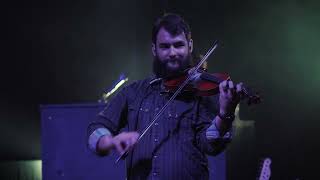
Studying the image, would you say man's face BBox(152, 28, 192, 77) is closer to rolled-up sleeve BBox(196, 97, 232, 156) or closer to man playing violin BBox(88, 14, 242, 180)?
man playing violin BBox(88, 14, 242, 180)

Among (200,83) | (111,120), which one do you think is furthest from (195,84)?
(111,120)

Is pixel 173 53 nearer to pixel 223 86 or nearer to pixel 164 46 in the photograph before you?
pixel 164 46

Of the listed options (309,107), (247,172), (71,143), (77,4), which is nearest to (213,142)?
(71,143)

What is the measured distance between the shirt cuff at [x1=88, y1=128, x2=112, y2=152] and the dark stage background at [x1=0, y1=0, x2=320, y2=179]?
2.75m

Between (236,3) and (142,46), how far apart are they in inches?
47.4

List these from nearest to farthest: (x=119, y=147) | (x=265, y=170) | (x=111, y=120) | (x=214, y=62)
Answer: (x=119, y=147) < (x=111, y=120) < (x=265, y=170) < (x=214, y=62)

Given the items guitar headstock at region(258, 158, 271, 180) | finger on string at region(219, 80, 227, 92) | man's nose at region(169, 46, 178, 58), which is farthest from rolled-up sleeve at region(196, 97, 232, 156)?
guitar headstock at region(258, 158, 271, 180)

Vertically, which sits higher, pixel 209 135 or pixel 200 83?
pixel 200 83

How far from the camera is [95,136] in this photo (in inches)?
68.2

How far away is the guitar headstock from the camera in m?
3.22

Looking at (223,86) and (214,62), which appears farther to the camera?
(214,62)

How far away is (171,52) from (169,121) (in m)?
0.30

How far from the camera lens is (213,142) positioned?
5.62ft

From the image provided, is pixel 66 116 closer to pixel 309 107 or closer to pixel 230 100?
pixel 230 100
